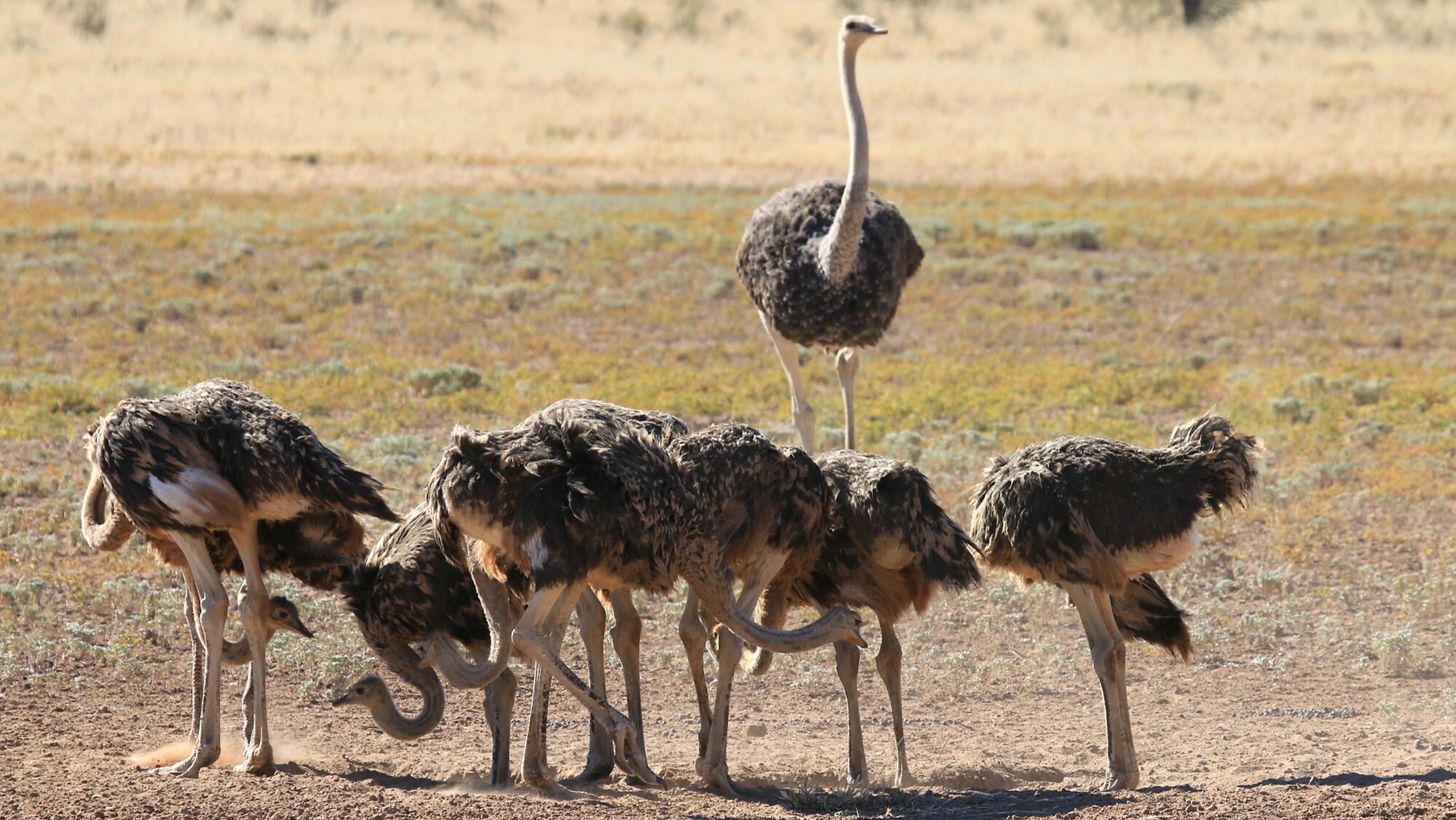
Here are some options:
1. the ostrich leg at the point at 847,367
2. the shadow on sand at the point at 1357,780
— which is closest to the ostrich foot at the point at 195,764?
the shadow on sand at the point at 1357,780

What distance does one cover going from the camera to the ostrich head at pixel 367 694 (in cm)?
694

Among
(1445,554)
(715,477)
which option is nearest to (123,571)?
(715,477)

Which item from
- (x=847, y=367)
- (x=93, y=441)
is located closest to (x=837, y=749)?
(x=93, y=441)

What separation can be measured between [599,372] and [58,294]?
7.53m

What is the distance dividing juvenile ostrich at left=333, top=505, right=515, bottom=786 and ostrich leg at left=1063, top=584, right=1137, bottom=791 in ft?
8.42

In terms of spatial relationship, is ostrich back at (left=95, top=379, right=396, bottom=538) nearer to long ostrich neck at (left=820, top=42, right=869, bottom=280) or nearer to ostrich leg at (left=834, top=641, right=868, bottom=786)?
ostrich leg at (left=834, top=641, right=868, bottom=786)

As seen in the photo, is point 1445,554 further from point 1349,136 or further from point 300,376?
point 1349,136

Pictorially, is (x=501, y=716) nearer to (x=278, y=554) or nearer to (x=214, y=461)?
(x=278, y=554)

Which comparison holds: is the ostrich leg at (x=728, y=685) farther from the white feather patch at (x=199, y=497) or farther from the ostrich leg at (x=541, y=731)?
the white feather patch at (x=199, y=497)

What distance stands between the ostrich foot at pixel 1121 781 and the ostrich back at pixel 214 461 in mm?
3334

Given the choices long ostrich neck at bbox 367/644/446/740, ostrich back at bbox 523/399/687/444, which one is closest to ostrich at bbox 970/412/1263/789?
ostrich back at bbox 523/399/687/444

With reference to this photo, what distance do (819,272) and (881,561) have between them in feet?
13.9

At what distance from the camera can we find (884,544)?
7.12 metres

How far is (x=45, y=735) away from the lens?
765 cm
